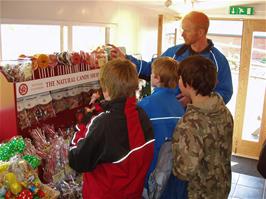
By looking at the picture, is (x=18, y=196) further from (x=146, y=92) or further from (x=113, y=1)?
(x=113, y=1)

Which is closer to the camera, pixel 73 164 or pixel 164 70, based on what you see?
pixel 73 164

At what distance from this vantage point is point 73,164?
1363 millimetres

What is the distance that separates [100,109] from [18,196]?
1.66 feet

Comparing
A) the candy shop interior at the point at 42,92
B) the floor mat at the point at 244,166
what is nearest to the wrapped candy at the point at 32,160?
the candy shop interior at the point at 42,92

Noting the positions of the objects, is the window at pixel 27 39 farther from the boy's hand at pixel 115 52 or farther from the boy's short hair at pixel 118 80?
the boy's short hair at pixel 118 80

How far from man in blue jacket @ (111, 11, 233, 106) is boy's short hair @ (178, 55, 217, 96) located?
548 millimetres

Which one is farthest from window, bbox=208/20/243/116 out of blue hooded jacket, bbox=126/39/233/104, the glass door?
blue hooded jacket, bbox=126/39/233/104

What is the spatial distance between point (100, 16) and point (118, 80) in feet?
5.48

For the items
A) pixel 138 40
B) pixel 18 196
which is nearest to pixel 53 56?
pixel 18 196

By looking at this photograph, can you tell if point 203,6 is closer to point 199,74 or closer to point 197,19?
point 197,19

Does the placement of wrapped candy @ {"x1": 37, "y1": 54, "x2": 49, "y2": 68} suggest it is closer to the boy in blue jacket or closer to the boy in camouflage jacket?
the boy in blue jacket

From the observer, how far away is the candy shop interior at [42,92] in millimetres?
1465

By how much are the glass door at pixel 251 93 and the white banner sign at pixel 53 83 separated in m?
3.50

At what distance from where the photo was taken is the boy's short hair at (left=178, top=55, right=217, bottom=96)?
1.52m
